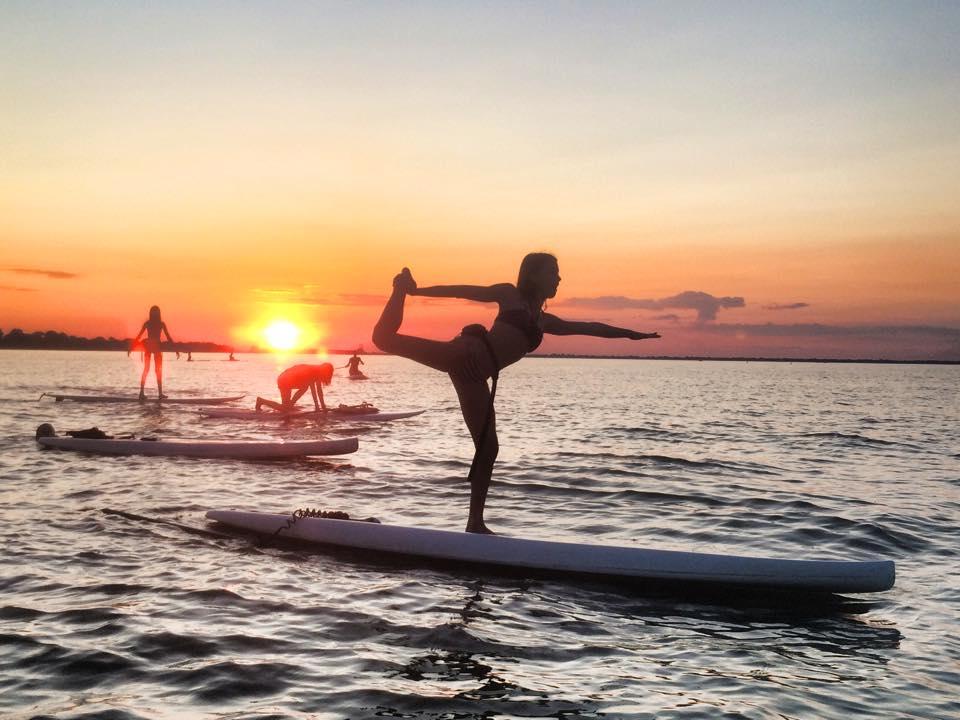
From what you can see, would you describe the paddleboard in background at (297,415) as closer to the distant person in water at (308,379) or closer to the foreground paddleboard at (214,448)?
the distant person in water at (308,379)

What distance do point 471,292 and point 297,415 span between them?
17.5m

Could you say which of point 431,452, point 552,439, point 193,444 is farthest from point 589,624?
point 552,439

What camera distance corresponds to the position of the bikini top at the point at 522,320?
814 cm

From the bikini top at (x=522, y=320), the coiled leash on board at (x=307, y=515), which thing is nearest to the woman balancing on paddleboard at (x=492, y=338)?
the bikini top at (x=522, y=320)

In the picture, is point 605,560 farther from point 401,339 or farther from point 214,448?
point 214,448

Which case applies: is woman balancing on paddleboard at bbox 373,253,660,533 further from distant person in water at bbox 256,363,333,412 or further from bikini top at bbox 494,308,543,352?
distant person in water at bbox 256,363,333,412

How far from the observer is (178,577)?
8094mm

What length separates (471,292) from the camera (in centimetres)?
781

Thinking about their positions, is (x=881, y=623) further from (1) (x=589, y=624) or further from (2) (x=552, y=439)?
(2) (x=552, y=439)

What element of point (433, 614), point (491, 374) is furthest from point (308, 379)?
point (433, 614)

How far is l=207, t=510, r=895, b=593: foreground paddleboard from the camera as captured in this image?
25.5 feet

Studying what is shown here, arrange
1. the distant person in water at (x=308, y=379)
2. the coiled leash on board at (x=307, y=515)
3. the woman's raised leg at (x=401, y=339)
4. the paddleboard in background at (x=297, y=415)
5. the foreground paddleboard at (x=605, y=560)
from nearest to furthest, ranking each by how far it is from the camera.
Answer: the woman's raised leg at (x=401, y=339), the foreground paddleboard at (x=605, y=560), the coiled leash on board at (x=307, y=515), the distant person in water at (x=308, y=379), the paddleboard in background at (x=297, y=415)

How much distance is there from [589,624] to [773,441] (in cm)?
2255

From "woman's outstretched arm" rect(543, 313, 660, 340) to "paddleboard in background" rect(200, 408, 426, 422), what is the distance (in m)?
15.5
